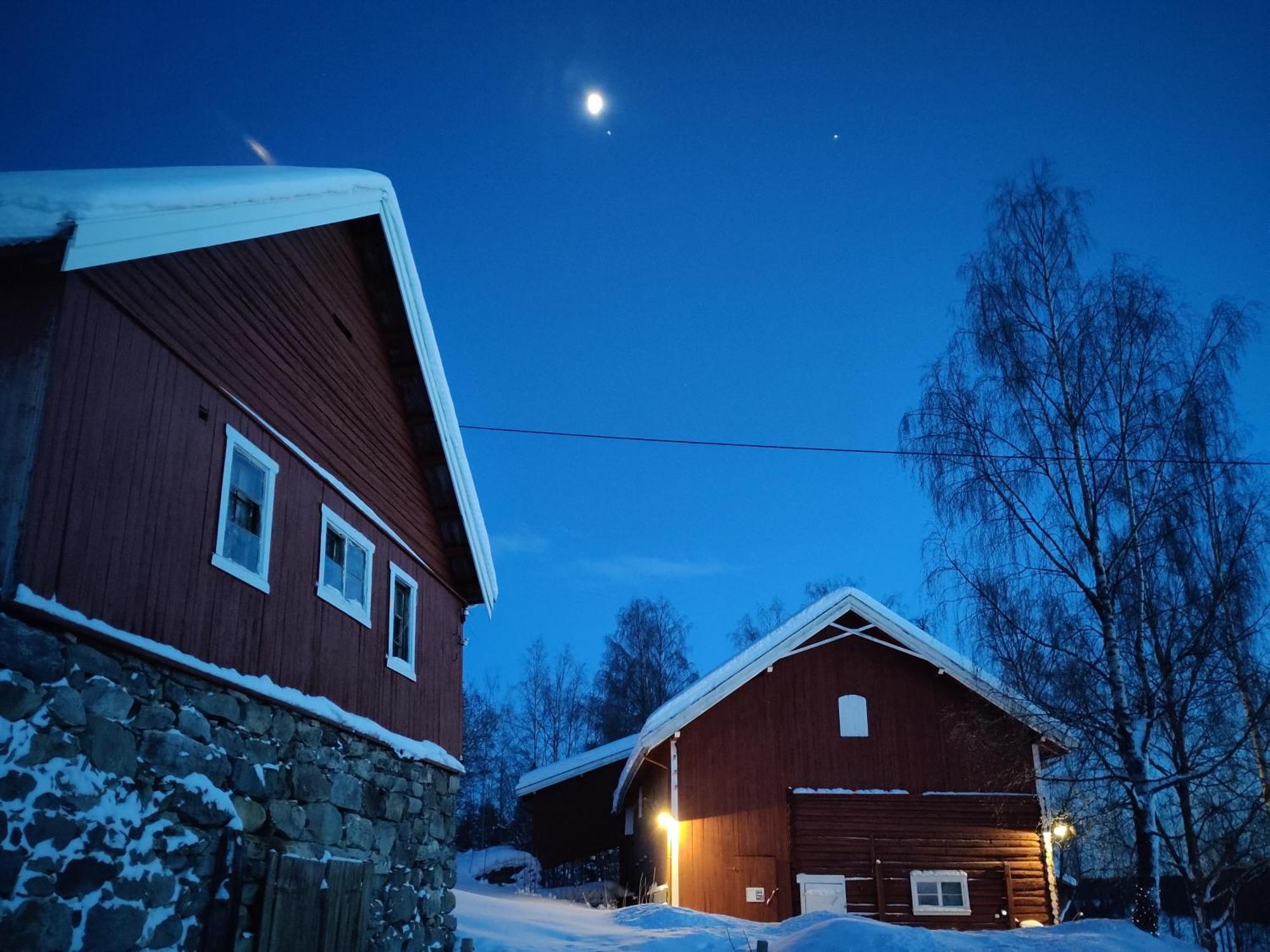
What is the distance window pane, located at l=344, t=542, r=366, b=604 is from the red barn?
0.11ft

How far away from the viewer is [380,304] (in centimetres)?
1230

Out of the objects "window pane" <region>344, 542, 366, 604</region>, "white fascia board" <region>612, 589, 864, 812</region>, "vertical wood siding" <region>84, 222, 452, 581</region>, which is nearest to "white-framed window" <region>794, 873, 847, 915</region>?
"white fascia board" <region>612, 589, 864, 812</region>

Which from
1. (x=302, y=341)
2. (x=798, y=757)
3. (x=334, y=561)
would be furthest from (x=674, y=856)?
(x=302, y=341)

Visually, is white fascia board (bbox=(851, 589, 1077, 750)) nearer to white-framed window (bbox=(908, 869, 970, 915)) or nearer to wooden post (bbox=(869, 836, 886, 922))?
white-framed window (bbox=(908, 869, 970, 915))

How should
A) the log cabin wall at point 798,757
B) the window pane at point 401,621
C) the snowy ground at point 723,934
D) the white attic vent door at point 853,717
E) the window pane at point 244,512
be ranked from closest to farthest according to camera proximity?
the window pane at point 244,512, the snowy ground at point 723,934, the window pane at point 401,621, the log cabin wall at point 798,757, the white attic vent door at point 853,717

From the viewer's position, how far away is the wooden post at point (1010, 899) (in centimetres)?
1908

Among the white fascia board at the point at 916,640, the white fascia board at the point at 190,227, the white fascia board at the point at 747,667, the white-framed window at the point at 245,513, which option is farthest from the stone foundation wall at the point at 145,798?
the white fascia board at the point at 916,640

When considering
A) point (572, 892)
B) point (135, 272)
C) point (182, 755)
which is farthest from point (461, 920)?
point (572, 892)

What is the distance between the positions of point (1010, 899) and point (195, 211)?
1823cm

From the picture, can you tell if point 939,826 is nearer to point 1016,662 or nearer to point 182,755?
point 1016,662

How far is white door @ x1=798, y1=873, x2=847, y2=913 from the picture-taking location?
19156mm

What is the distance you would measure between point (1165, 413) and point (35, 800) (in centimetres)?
1495

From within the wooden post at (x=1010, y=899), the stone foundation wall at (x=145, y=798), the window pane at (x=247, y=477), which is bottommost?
the wooden post at (x=1010, y=899)

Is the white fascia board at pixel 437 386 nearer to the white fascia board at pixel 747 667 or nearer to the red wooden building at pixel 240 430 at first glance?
the red wooden building at pixel 240 430
